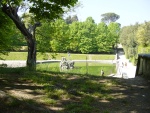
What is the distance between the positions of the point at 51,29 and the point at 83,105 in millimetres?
15523

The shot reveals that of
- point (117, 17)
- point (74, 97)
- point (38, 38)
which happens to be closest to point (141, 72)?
point (74, 97)

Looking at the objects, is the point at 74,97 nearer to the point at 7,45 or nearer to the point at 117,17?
the point at 7,45

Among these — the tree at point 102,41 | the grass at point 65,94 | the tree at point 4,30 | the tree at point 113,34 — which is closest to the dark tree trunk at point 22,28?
the tree at point 4,30

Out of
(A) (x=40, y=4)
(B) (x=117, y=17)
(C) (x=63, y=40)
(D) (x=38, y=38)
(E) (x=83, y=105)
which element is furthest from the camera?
(B) (x=117, y=17)

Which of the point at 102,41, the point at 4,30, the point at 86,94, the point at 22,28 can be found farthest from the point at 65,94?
the point at 102,41

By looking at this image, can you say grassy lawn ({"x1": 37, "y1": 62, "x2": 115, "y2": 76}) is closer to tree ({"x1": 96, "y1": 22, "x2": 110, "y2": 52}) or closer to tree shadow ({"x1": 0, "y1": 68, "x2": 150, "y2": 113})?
tree shadow ({"x1": 0, "y1": 68, "x2": 150, "y2": 113})

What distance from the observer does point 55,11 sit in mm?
11359

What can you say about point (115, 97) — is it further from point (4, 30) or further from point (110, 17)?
point (110, 17)

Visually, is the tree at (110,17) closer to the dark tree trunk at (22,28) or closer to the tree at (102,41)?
the tree at (102,41)

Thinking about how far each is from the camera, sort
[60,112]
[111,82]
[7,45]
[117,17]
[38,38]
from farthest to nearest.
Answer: [117,17]
[38,38]
[7,45]
[111,82]
[60,112]

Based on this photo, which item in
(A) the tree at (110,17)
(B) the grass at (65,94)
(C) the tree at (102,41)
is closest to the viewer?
(B) the grass at (65,94)

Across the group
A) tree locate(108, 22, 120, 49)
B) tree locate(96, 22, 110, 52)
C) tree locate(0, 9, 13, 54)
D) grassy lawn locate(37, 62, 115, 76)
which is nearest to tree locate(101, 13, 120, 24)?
tree locate(108, 22, 120, 49)

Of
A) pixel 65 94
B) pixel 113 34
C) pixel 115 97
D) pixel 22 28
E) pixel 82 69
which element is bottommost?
pixel 82 69

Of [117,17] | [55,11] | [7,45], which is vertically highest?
[117,17]
